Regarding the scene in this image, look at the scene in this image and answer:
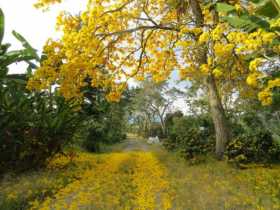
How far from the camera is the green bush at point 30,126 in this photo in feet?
24.2

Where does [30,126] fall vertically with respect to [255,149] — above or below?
above

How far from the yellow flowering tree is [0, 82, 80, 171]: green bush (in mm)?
1457

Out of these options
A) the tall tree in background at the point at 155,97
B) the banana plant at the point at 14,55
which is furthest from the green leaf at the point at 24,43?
the tall tree in background at the point at 155,97

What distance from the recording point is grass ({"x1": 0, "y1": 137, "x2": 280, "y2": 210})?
537 centimetres

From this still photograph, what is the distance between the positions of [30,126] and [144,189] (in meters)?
3.87

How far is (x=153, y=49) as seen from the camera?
37.1 feet

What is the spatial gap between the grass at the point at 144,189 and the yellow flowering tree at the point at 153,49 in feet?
7.60

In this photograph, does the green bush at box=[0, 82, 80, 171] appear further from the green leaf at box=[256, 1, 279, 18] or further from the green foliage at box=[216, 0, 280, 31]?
the green leaf at box=[256, 1, 279, 18]

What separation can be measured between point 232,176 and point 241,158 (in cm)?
161

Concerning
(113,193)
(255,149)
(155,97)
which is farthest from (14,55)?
(155,97)

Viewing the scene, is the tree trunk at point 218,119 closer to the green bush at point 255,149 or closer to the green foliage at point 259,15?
the green bush at point 255,149

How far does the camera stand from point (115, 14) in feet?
28.4

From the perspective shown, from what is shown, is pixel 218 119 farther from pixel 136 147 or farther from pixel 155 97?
pixel 155 97

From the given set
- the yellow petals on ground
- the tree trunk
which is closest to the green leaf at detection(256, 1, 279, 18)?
the yellow petals on ground
